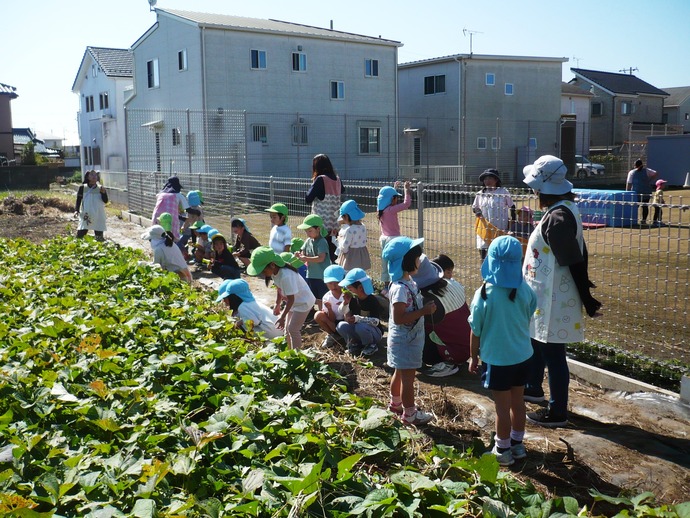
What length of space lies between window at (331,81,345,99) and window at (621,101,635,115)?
29229 millimetres

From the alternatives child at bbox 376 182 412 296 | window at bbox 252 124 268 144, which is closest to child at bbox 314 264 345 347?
child at bbox 376 182 412 296

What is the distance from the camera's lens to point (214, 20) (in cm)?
3111


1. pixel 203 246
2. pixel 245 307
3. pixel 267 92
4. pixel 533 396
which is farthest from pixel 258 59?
pixel 533 396

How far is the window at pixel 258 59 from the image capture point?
31.2 m

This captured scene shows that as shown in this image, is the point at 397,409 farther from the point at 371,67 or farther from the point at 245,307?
the point at 371,67

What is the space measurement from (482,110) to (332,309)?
33.4m

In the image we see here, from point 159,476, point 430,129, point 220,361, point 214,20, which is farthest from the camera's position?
point 430,129

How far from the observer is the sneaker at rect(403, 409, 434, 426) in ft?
16.8

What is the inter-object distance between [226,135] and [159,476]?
81.5ft

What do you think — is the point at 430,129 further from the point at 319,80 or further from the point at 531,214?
the point at 531,214

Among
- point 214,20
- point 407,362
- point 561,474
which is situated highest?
point 214,20

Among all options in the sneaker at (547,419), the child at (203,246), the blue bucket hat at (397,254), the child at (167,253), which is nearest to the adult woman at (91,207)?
the child at (203,246)

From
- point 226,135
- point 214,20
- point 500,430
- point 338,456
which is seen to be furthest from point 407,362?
point 214,20

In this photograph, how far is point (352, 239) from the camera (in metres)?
8.08
